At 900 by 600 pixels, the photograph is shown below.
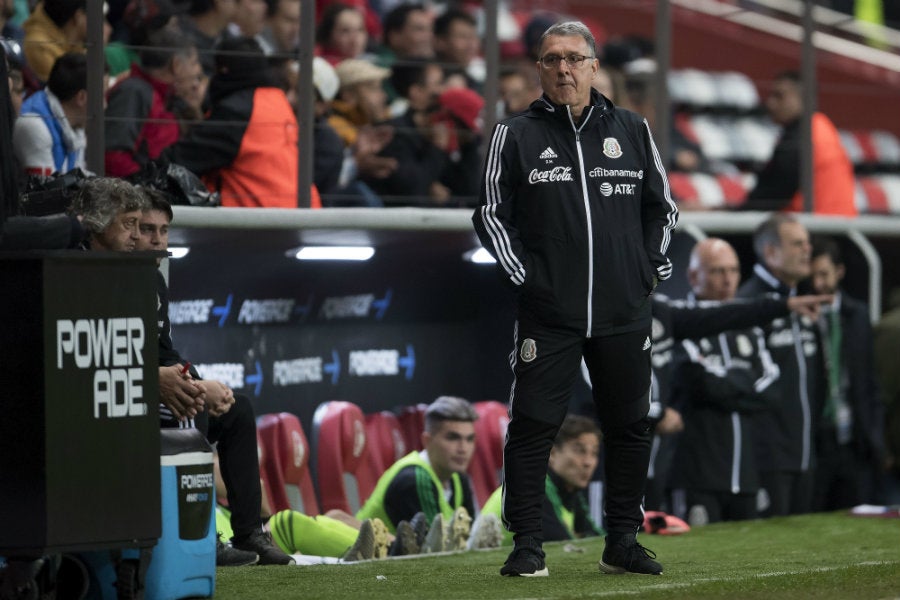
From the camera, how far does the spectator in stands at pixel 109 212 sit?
5.94 metres

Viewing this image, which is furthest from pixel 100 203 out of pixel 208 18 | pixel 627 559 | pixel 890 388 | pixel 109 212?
pixel 890 388

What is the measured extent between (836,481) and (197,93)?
14.5 feet

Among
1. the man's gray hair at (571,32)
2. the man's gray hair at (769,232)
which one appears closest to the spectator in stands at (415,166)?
the man's gray hair at (769,232)

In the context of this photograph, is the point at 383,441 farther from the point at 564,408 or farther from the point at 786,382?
the point at 564,408

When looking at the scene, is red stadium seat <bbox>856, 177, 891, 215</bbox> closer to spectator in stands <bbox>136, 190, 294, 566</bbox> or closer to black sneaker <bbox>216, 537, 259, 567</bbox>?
spectator in stands <bbox>136, 190, 294, 566</bbox>

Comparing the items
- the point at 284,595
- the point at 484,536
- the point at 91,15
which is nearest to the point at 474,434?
the point at 484,536

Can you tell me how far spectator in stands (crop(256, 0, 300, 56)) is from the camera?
8648 millimetres

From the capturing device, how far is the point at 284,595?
5363mm

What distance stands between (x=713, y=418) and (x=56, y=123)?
12.5 feet

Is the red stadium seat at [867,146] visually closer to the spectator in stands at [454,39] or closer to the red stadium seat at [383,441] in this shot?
the spectator in stands at [454,39]

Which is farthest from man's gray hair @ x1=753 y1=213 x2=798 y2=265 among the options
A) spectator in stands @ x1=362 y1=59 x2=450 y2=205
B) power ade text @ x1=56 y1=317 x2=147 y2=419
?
power ade text @ x1=56 y1=317 x2=147 y2=419

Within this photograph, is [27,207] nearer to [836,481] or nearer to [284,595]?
[284,595]

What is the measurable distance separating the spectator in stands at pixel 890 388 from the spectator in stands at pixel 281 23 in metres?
3.74

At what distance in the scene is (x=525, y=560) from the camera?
5668 mm
